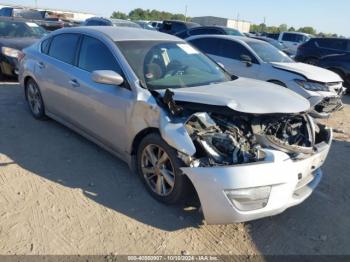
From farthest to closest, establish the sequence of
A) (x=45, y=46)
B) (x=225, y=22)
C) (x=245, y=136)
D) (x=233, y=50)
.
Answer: (x=225, y=22) < (x=233, y=50) < (x=45, y=46) < (x=245, y=136)

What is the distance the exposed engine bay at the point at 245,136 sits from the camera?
314cm

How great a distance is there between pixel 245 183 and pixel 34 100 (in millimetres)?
4321

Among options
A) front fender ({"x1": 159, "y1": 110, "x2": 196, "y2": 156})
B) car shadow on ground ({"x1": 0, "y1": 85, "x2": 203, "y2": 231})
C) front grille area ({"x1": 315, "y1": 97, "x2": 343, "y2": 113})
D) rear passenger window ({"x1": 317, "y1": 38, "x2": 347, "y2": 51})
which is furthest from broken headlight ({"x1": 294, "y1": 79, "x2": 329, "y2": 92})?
rear passenger window ({"x1": 317, "y1": 38, "x2": 347, "y2": 51})

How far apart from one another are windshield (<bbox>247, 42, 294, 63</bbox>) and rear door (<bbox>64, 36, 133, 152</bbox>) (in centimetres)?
510

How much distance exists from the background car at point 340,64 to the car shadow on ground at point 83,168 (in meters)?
9.41

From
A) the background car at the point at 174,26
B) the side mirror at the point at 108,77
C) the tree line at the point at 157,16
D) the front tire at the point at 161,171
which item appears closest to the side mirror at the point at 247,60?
the side mirror at the point at 108,77

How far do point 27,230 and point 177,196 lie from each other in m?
1.37

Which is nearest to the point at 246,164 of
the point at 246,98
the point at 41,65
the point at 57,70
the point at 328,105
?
the point at 246,98

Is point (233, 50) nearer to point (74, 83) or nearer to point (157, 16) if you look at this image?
point (74, 83)

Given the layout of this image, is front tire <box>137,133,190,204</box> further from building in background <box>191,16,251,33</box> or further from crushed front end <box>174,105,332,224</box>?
building in background <box>191,16,251,33</box>

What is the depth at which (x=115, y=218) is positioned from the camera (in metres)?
3.47

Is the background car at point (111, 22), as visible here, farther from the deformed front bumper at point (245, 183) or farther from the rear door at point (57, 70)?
the deformed front bumper at point (245, 183)

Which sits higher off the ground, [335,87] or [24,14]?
[24,14]

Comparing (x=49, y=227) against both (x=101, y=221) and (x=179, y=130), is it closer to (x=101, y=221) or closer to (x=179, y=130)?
(x=101, y=221)
